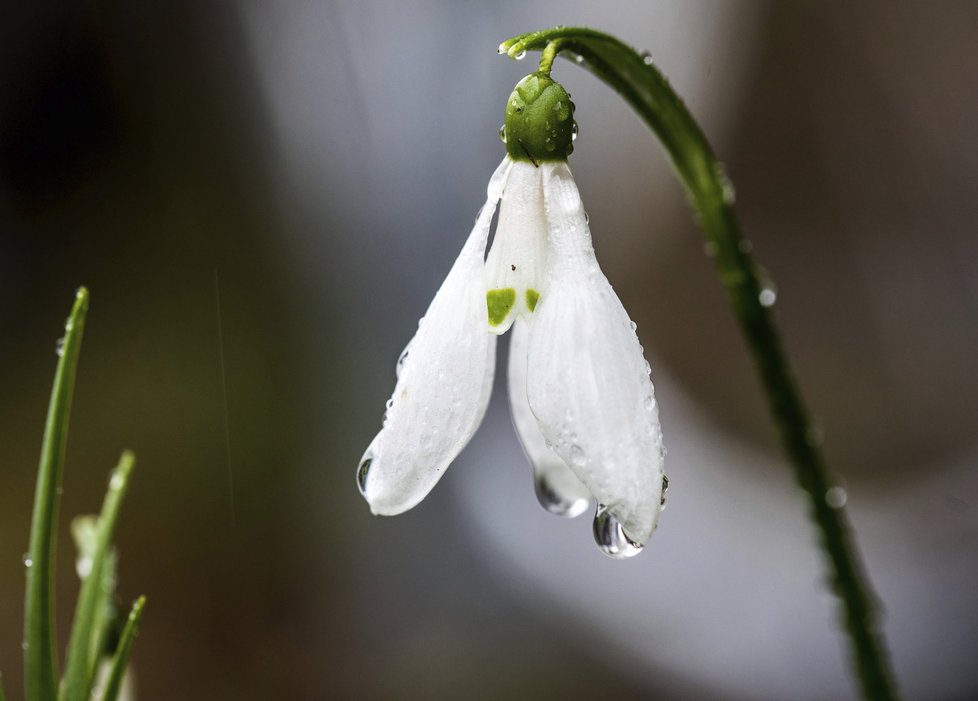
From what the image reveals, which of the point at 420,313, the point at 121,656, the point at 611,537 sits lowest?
the point at 121,656

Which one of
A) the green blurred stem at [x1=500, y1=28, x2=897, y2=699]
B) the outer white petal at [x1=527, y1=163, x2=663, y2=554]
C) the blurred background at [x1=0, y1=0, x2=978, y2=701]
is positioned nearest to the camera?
the green blurred stem at [x1=500, y1=28, x2=897, y2=699]

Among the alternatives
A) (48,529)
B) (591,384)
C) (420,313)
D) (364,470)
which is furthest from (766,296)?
(420,313)

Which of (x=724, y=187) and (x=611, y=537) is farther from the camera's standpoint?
(x=611, y=537)

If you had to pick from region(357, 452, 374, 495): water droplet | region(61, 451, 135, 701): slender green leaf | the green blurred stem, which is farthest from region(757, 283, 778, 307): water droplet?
region(61, 451, 135, 701): slender green leaf

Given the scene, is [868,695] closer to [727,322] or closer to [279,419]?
[727,322]

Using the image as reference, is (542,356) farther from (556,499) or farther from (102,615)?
(102,615)

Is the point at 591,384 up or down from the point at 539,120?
down

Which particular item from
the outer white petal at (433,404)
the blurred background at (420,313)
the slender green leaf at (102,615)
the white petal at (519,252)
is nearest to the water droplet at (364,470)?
the outer white petal at (433,404)

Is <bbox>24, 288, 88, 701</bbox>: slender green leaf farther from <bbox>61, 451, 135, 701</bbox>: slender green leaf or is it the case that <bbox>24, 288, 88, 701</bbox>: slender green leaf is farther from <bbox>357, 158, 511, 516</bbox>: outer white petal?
<bbox>357, 158, 511, 516</bbox>: outer white petal
